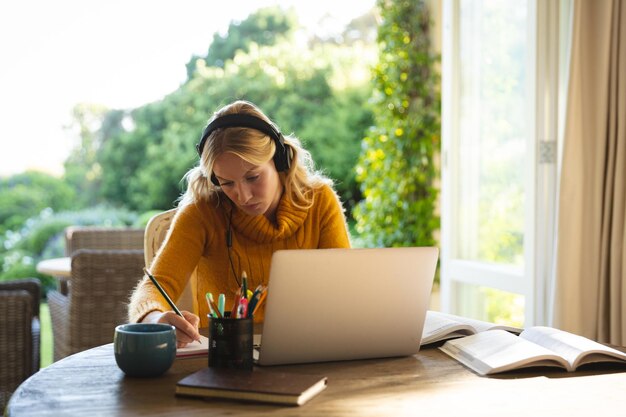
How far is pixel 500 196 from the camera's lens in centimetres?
333

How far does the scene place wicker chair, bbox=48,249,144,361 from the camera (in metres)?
2.92

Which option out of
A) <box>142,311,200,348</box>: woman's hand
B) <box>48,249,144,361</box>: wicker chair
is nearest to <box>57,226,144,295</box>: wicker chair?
<box>48,249,144,361</box>: wicker chair

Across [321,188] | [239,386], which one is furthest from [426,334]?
[321,188]

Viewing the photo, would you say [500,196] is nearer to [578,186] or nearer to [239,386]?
[578,186]

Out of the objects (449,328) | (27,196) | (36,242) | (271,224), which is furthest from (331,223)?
(27,196)

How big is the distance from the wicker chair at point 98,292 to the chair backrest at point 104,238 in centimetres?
114

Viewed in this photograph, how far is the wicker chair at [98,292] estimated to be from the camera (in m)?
2.92

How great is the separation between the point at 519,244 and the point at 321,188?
1.40m

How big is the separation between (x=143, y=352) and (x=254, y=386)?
219 millimetres

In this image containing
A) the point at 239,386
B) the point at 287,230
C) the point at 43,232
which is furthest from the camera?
the point at 43,232

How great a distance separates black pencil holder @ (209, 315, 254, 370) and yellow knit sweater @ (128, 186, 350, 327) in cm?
61

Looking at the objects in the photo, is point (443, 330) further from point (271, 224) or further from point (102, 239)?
point (102, 239)

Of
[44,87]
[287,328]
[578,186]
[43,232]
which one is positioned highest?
[44,87]

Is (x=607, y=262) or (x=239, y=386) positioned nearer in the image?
(x=239, y=386)
